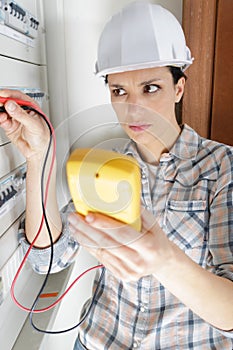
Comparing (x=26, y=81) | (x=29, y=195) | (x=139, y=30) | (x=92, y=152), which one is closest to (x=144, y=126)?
(x=92, y=152)

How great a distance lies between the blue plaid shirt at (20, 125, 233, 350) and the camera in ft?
2.82

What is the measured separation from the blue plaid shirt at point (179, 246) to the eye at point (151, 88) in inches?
6.2

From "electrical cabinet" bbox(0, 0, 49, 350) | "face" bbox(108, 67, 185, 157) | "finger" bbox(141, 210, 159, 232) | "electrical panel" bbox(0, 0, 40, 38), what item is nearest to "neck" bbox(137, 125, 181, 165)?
"face" bbox(108, 67, 185, 157)

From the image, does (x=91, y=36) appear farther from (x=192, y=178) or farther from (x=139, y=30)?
(x=192, y=178)

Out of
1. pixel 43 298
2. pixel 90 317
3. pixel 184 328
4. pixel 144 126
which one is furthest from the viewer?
pixel 43 298

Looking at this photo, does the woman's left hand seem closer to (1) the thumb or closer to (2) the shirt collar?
(1) the thumb

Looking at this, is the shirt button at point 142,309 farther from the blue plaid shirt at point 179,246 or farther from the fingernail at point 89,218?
the fingernail at point 89,218

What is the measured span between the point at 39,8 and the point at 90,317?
998mm

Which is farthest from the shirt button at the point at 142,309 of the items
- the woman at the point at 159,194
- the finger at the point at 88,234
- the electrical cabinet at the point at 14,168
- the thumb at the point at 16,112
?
the thumb at the point at 16,112

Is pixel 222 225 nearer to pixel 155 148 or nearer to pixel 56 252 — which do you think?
pixel 155 148

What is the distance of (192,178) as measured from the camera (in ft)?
3.09

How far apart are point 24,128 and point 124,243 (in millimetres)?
448

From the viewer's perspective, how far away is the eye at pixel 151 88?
88cm

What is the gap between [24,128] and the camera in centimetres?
87
